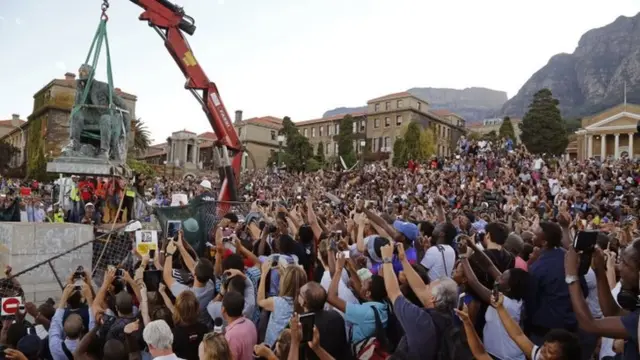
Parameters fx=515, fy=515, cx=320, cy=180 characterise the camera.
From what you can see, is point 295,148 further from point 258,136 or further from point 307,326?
point 307,326

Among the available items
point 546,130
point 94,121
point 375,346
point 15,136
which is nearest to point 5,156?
point 15,136

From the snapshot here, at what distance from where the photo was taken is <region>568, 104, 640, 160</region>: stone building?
53.5 m

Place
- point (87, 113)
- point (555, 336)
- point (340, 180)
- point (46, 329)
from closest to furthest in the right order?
point (555, 336) → point (46, 329) → point (87, 113) → point (340, 180)

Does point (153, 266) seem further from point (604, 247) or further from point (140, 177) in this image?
point (140, 177)

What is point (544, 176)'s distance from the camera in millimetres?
19734

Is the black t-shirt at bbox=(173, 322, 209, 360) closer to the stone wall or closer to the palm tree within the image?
the stone wall

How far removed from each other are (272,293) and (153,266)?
2044 mm

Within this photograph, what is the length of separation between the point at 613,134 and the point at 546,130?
665cm

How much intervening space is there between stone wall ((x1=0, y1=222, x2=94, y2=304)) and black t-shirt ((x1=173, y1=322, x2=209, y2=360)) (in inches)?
179

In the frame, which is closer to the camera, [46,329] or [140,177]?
[46,329]

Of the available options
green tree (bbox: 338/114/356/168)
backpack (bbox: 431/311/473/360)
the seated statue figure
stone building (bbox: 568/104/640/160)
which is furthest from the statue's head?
stone building (bbox: 568/104/640/160)

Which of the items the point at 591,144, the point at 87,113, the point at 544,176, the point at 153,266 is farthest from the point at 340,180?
the point at 591,144

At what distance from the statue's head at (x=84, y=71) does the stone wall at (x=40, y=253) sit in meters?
3.19

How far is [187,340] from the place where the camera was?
13.2 ft
